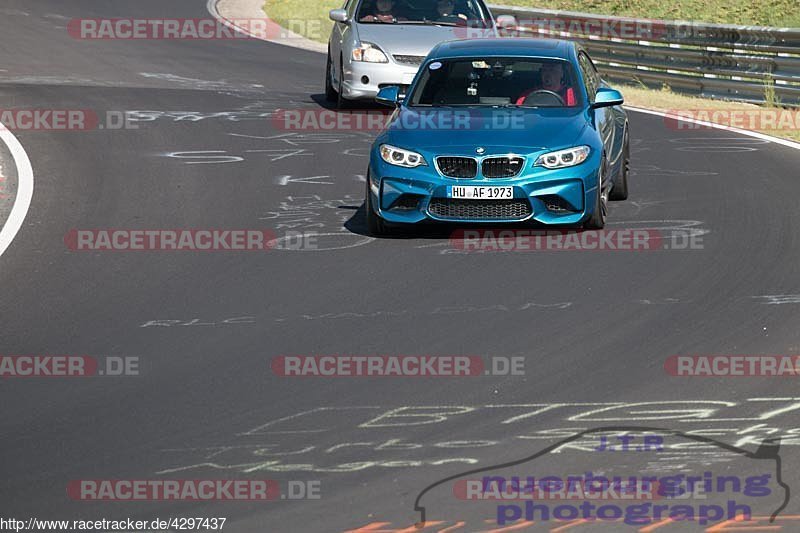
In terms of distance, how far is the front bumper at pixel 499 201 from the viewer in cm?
1194

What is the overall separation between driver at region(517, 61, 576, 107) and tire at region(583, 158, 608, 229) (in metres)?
0.94

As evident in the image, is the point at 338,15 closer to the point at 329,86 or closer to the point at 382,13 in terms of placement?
the point at 382,13

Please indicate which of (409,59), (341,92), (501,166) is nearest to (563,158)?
(501,166)

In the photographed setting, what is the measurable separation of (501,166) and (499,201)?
0.94ft

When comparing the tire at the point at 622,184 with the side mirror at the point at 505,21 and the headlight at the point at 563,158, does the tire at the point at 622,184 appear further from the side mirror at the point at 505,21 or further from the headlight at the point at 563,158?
the side mirror at the point at 505,21

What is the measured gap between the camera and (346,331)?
9203 millimetres

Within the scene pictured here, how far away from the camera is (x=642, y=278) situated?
34.9 ft

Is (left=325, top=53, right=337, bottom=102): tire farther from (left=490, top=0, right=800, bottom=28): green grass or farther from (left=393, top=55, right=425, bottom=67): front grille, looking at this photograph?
(left=490, top=0, right=800, bottom=28): green grass

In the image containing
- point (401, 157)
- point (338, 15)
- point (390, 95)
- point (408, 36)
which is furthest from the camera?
point (338, 15)

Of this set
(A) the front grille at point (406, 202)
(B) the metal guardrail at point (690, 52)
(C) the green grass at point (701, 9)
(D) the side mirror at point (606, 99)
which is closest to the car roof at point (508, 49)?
(D) the side mirror at point (606, 99)

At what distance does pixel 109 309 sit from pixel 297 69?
1593 centimetres

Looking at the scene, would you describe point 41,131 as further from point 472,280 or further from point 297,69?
point 472,280

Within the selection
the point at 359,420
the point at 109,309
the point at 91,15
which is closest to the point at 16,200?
the point at 109,309

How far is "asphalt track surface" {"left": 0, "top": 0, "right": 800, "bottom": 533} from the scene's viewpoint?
6781 mm
